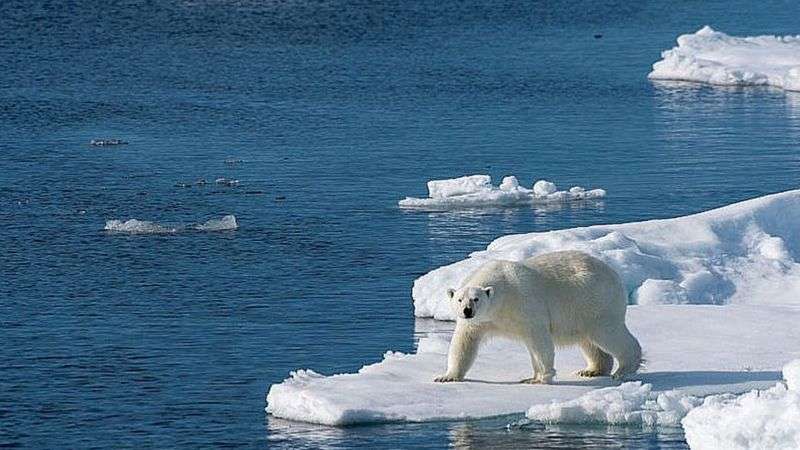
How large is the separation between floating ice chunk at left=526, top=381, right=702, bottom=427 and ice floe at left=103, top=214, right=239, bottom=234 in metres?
10.1

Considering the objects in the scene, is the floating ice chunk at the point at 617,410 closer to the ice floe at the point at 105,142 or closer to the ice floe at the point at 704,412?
the ice floe at the point at 704,412

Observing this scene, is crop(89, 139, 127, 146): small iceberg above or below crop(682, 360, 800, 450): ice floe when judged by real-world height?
below

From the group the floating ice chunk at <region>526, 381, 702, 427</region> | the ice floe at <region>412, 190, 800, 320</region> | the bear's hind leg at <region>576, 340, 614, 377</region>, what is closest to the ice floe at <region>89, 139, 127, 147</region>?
the ice floe at <region>412, 190, 800, 320</region>

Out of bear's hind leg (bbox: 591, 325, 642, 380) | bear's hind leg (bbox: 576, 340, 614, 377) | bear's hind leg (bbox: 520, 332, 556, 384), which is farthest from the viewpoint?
bear's hind leg (bbox: 576, 340, 614, 377)

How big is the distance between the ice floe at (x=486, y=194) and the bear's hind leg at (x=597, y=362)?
382 inches

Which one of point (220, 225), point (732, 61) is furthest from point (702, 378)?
point (732, 61)

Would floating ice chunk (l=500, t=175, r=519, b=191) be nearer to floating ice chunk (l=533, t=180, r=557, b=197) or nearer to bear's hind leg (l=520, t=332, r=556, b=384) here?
floating ice chunk (l=533, t=180, r=557, b=197)

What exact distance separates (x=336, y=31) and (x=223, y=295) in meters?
30.2

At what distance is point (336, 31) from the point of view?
156 feet

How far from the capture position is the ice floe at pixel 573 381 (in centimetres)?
1218

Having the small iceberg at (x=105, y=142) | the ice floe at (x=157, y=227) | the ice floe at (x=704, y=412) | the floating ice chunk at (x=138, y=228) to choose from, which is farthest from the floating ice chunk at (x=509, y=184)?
the ice floe at (x=704, y=412)

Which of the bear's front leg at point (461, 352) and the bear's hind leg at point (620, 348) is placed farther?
the bear's hind leg at point (620, 348)

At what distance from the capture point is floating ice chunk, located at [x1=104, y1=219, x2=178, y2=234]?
2147 centimetres

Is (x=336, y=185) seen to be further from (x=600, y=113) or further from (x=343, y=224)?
(x=600, y=113)
